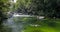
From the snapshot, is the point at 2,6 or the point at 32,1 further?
the point at 32,1

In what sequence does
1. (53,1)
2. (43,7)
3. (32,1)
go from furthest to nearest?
(32,1) → (43,7) → (53,1)

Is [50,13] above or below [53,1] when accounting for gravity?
below

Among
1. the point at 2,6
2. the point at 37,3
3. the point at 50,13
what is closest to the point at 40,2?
the point at 37,3

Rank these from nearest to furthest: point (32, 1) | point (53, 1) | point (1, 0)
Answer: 1. point (1, 0)
2. point (53, 1)
3. point (32, 1)

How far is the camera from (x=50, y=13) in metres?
43.5

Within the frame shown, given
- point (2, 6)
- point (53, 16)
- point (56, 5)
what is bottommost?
point (53, 16)

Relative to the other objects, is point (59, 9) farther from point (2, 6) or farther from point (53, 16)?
point (2, 6)

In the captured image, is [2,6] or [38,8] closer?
[2,6]

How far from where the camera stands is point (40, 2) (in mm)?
45094

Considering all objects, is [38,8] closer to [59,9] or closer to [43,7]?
[43,7]

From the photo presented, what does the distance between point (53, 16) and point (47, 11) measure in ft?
7.12

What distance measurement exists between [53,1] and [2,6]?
2018 cm

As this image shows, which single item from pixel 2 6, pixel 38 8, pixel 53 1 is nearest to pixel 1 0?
pixel 2 6

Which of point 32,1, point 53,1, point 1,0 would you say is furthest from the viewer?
point 32,1
